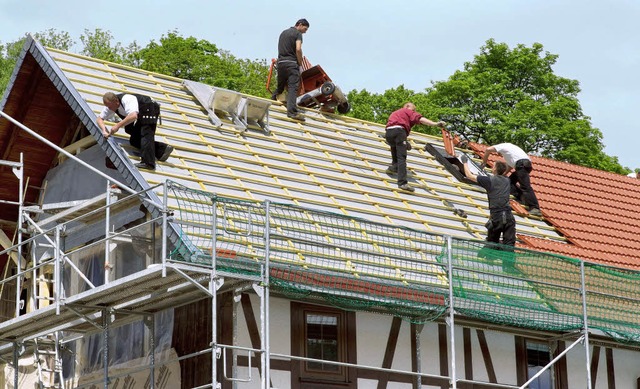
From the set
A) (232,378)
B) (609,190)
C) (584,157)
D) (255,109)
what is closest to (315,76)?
(255,109)

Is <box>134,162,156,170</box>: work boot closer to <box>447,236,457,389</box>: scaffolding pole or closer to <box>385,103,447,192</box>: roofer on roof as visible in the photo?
<box>447,236,457,389</box>: scaffolding pole

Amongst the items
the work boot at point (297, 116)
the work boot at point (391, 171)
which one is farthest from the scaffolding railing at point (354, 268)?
the work boot at point (297, 116)

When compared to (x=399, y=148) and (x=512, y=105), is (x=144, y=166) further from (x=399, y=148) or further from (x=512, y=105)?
(x=512, y=105)

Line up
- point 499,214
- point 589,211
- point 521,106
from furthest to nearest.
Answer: point 521,106, point 589,211, point 499,214

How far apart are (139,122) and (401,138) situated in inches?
174

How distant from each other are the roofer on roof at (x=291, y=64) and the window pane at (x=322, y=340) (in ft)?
17.1

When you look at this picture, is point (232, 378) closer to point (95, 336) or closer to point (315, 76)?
point (95, 336)

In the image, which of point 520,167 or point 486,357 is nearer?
point 486,357

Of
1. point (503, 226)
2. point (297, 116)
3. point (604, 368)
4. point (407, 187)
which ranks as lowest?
point (604, 368)

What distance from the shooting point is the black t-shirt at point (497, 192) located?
19.1m

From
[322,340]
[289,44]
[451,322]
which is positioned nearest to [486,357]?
[451,322]

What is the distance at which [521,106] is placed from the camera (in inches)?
1388

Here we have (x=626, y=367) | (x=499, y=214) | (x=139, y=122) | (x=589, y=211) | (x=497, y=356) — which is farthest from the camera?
(x=589, y=211)

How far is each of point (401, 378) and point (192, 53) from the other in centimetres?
2400
